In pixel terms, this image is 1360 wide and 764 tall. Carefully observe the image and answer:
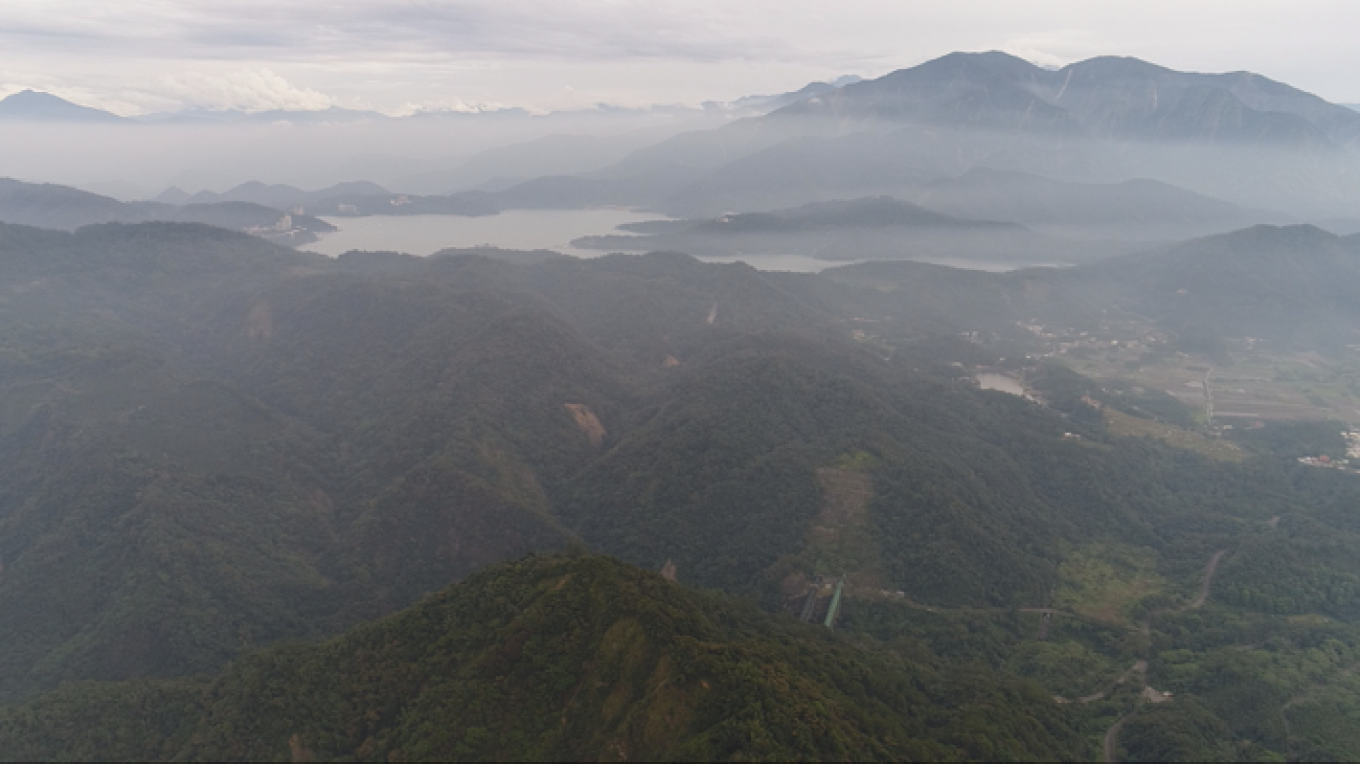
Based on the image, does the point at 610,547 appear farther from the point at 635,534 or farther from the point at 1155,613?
the point at 1155,613

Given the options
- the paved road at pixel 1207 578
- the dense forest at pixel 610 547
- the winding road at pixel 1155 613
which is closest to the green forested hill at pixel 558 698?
the dense forest at pixel 610 547

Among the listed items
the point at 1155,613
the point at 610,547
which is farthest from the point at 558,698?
the point at 1155,613

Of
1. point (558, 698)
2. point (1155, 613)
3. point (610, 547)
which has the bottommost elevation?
point (1155, 613)

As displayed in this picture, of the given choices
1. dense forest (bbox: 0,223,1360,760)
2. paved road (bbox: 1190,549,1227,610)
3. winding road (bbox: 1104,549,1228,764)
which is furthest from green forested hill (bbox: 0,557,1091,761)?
paved road (bbox: 1190,549,1227,610)

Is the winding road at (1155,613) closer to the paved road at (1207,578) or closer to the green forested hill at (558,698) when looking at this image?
the paved road at (1207,578)

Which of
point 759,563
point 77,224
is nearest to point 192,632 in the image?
point 759,563

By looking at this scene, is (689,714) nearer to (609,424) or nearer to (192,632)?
(192,632)
